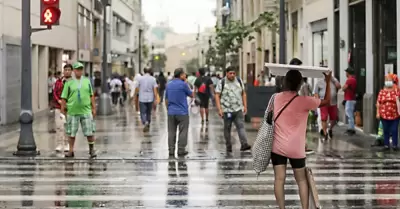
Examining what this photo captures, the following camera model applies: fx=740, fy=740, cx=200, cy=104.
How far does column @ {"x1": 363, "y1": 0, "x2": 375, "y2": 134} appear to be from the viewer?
63.9ft

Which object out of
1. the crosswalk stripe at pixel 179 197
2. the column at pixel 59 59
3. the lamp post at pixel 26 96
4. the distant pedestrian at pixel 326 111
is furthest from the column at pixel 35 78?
the crosswalk stripe at pixel 179 197

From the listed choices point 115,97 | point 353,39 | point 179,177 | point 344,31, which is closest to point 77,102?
point 179,177

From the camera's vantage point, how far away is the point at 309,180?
809 centimetres

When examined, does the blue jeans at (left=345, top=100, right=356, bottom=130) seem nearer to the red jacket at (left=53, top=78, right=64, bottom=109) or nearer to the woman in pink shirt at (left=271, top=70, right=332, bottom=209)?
the red jacket at (left=53, top=78, right=64, bottom=109)

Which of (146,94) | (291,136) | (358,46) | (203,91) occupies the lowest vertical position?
(291,136)

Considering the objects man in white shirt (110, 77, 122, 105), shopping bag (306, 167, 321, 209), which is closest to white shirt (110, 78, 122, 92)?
man in white shirt (110, 77, 122, 105)

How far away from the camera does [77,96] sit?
46.9ft

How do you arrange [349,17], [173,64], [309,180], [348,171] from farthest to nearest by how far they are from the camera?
[173,64] < [349,17] < [348,171] < [309,180]

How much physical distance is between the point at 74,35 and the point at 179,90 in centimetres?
2529

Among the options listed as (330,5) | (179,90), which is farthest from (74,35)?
(179,90)

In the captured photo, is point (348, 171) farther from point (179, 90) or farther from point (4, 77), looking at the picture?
point (4, 77)

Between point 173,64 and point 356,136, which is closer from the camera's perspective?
point 356,136

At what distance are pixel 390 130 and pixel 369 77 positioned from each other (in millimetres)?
4766

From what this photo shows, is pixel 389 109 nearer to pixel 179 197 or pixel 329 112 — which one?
pixel 329 112
